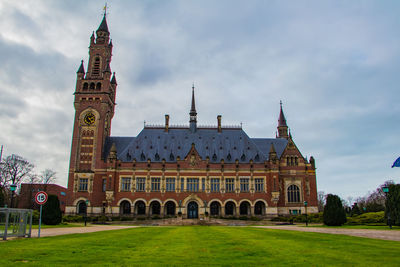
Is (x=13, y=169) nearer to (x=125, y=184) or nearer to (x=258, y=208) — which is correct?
(x=125, y=184)

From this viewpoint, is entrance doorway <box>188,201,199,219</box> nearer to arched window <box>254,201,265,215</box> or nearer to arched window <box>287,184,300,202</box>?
arched window <box>254,201,265,215</box>

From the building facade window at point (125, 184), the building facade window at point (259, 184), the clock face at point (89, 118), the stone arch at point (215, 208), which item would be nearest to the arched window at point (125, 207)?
the building facade window at point (125, 184)

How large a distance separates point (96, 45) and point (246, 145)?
4088 cm

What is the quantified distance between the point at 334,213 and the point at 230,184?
92.0 ft

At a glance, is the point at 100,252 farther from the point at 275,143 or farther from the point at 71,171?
the point at 275,143

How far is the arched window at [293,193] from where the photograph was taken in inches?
2497

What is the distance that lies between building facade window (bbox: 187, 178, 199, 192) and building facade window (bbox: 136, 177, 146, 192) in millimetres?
8884

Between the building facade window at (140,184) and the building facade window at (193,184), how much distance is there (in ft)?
29.1

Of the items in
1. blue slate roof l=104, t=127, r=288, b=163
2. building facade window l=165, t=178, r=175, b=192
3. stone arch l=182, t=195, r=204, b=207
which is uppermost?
blue slate roof l=104, t=127, r=288, b=163

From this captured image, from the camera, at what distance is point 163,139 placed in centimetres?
6812

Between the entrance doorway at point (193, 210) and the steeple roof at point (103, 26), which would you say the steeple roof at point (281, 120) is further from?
the steeple roof at point (103, 26)

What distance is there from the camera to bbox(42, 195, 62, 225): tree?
38.0 m

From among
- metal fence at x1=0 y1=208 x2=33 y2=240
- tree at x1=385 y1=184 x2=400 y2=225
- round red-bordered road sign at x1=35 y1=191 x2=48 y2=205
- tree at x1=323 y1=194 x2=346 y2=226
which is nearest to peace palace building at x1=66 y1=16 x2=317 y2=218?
tree at x1=323 y1=194 x2=346 y2=226

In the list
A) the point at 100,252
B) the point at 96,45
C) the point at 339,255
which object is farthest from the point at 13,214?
the point at 96,45
